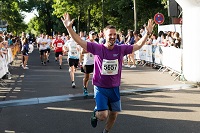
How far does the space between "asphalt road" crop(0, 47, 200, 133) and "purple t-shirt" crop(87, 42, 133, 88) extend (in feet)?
3.68

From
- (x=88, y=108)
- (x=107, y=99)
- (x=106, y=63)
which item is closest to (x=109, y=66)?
(x=106, y=63)

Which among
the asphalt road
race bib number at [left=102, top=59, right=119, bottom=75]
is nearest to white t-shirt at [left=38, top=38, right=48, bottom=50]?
the asphalt road

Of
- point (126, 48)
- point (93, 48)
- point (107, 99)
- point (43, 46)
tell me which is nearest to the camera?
point (93, 48)

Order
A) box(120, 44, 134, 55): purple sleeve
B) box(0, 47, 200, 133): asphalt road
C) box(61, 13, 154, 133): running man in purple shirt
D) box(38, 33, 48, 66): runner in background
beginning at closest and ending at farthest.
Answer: box(61, 13, 154, 133): running man in purple shirt, box(120, 44, 134, 55): purple sleeve, box(0, 47, 200, 133): asphalt road, box(38, 33, 48, 66): runner in background

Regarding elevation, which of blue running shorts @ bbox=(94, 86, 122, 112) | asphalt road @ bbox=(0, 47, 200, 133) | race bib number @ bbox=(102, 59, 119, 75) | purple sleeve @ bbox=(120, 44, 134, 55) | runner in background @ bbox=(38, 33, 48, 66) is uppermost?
runner in background @ bbox=(38, 33, 48, 66)

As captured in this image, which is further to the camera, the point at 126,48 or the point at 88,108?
the point at 88,108

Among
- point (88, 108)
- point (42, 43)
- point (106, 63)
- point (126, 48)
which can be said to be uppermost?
point (42, 43)

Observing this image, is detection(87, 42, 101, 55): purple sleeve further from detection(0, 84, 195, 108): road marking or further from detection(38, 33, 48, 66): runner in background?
detection(38, 33, 48, 66): runner in background

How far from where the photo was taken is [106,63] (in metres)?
5.21

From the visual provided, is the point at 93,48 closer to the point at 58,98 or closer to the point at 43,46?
the point at 58,98

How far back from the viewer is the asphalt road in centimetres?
619

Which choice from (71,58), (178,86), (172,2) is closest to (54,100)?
(71,58)

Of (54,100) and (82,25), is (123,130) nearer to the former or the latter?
(54,100)

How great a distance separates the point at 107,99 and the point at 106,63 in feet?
1.91
